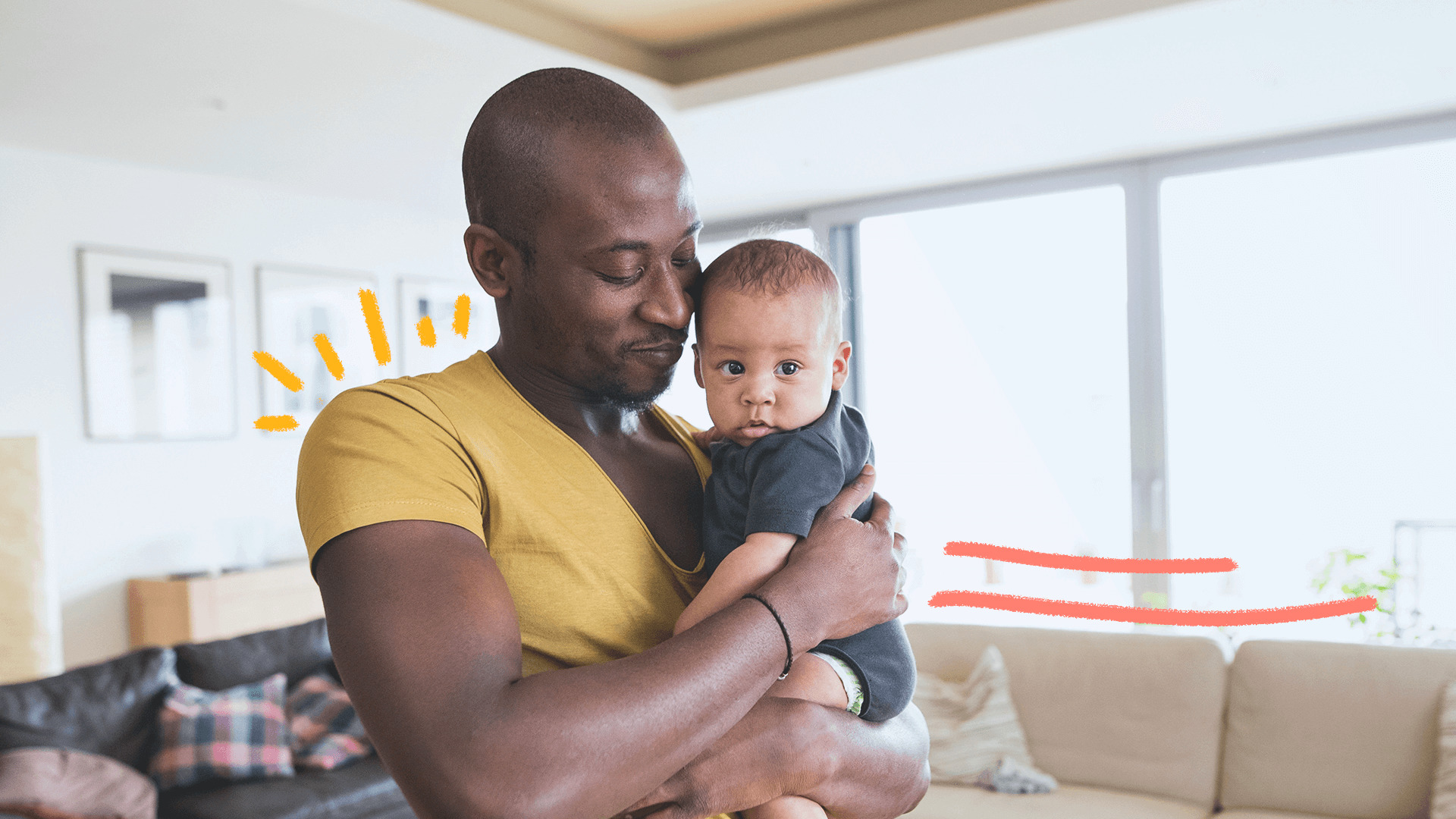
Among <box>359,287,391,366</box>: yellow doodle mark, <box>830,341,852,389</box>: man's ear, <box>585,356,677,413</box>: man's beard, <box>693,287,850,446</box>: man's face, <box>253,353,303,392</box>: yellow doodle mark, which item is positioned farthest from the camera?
<box>359,287,391,366</box>: yellow doodle mark

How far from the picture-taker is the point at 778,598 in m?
0.91

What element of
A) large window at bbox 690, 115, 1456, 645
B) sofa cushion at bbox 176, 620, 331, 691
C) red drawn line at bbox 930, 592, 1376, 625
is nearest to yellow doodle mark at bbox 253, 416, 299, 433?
sofa cushion at bbox 176, 620, 331, 691

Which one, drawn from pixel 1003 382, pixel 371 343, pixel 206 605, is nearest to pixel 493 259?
pixel 206 605

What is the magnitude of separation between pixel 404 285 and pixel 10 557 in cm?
238

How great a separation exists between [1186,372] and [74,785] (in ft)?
14.7

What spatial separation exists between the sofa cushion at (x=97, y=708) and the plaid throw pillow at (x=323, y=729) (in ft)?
1.33

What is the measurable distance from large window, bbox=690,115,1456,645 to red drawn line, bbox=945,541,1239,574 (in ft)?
0.15

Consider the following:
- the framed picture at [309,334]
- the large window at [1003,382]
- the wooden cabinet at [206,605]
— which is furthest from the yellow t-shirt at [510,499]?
the framed picture at [309,334]

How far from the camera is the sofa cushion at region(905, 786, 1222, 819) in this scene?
3.04 metres

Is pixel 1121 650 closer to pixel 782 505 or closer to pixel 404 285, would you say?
pixel 782 505

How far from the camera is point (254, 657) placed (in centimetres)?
366

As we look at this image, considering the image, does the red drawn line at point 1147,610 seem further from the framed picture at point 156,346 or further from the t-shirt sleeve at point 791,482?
the t-shirt sleeve at point 791,482

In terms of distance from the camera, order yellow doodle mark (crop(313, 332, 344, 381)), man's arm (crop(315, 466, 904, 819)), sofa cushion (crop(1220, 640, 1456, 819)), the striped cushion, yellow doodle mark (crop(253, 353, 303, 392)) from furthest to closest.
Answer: yellow doodle mark (crop(313, 332, 344, 381)) → yellow doodle mark (crop(253, 353, 303, 392)) → sofa cushion (crop(1220, 640, 1456, 819)) → the striped cushion → man's arm (crop(315, 466, 904, 819))

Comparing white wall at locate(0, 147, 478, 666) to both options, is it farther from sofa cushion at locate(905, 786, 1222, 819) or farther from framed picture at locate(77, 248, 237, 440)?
sofa cushion at locate(905, 786, 1222, 819)
